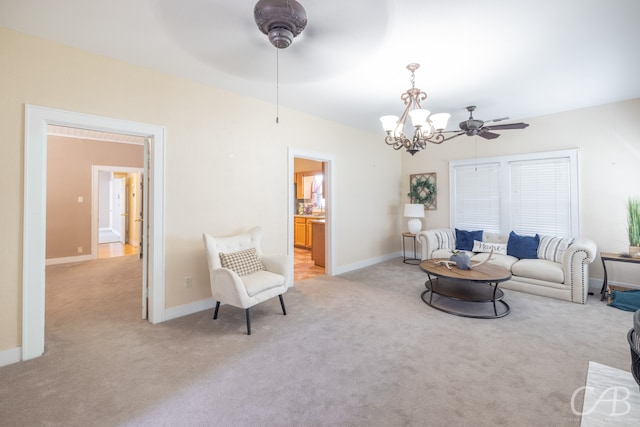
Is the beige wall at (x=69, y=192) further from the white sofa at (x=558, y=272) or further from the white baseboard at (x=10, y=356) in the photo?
the white sofa at (x=558, y=272)

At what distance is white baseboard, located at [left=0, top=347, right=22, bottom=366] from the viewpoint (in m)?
2.17

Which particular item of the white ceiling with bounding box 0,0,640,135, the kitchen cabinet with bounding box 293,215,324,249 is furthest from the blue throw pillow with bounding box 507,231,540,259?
the kitchen cabinet with bounding box 293,215,324,249

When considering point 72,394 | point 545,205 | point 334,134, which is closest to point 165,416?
point 72,394

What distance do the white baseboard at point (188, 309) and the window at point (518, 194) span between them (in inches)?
189

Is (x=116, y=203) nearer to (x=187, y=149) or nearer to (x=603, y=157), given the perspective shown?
(x=187, y=149)

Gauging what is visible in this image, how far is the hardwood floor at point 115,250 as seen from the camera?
21.5 ft

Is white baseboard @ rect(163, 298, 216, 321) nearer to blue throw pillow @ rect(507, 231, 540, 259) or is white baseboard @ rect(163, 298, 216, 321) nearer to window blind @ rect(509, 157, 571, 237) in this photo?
blue throw pillow @ rect(507, 231, 540, 259)

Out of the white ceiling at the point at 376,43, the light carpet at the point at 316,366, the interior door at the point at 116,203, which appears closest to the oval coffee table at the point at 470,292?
the light carpet at the point at 316,366

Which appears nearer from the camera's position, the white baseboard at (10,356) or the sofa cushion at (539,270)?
the white baseboard at (10,356)

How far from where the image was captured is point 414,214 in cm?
559

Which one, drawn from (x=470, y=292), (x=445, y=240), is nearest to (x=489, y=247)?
(x=445, y=240)

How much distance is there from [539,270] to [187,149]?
4808mm

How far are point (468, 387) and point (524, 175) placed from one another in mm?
4215

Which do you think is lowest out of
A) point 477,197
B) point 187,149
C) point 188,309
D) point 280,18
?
point 188,309
